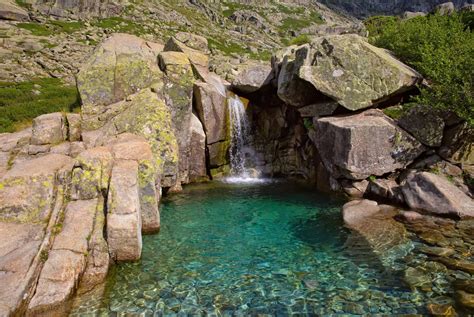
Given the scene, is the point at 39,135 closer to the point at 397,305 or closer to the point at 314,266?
the point at 314,266

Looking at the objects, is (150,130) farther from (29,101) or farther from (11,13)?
(11,13)

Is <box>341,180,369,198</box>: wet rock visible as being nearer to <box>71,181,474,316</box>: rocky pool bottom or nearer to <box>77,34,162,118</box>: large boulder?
<box>71,181,474,316</box>: rocky pool bottom

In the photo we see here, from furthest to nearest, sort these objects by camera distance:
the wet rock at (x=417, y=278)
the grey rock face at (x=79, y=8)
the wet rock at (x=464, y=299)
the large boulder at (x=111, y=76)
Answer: the grey rock face at (x=79, y=8)
the large boulder at (x=111, y=76)
the wet rock at (x=417, y=278)
the wet rock at (x=464, y=299)

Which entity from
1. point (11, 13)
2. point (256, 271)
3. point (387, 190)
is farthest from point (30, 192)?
point (11, 13)

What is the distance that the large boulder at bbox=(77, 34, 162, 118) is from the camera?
905 inches

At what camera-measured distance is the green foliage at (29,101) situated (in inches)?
1287

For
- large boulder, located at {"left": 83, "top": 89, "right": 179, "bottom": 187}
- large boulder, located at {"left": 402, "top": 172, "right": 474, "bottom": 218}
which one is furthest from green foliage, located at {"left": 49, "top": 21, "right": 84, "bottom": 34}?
large boulder, located at {"left": 402, "top": 172, "right": 474, "bottom": 218}

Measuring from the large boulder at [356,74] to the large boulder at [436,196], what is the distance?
602cm

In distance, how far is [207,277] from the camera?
456 inches

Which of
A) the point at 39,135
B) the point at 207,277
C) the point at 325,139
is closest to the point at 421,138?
the point at 325,139

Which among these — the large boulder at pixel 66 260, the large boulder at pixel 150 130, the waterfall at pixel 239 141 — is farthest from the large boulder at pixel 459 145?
the large boulder at pixel 66 260

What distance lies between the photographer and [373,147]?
19453 mm

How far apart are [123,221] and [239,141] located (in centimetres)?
1795

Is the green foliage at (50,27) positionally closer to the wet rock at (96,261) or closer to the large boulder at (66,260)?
the large boulder at (66,260)
